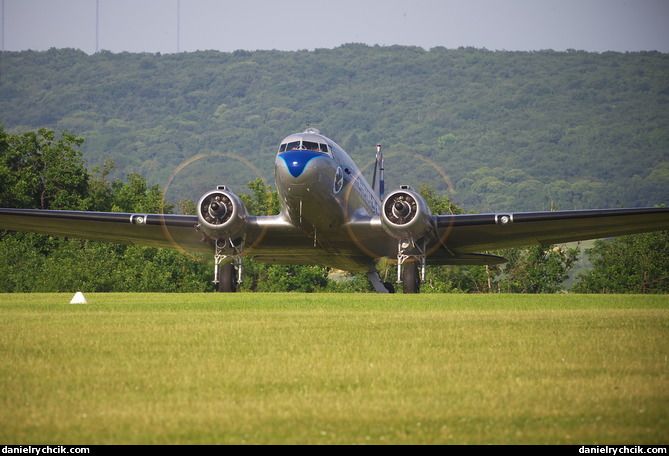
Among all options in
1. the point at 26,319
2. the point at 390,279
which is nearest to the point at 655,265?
the point at 390,279

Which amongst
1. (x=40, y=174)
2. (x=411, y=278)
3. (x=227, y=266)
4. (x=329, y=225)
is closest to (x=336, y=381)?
(x=329, y=225)

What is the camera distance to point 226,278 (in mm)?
28578

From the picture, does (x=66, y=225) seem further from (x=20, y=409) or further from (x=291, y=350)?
(x=20, y=409)

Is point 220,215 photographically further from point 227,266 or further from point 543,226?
point 543,226

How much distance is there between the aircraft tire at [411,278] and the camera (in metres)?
27.3

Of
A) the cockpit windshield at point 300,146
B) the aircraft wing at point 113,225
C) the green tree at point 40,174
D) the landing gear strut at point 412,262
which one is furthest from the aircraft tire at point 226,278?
the green tree at point 40,174

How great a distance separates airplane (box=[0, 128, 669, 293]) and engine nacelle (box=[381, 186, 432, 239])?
0.03 m

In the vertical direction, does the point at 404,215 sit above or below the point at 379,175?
below

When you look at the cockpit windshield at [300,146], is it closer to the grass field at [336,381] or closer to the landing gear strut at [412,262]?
the landing gear strut at [412,262]

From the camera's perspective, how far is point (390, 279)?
59.3 metres

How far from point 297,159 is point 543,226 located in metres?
8.18

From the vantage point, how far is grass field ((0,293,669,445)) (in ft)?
23.0

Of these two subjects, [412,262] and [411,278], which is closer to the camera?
[411,278]
